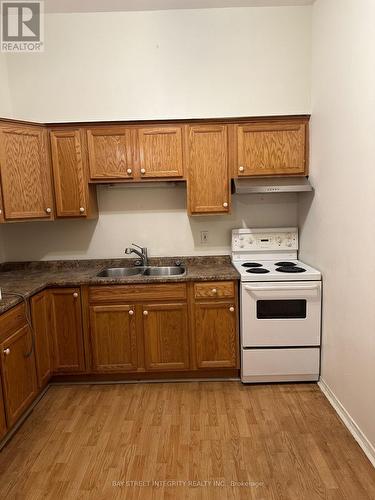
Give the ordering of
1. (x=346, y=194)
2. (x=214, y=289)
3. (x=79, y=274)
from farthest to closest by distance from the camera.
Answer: (x=79, y=274), (x=214, y=289), (x=346, y=194)

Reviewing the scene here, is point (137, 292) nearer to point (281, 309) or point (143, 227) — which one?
point (143, 227)

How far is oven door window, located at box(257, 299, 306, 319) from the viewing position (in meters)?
2.65

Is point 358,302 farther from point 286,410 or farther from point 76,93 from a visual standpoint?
point 76,93

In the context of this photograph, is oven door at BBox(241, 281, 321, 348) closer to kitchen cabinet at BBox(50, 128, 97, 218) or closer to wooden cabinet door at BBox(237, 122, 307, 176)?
wooden cabinet door at BBox(237, 122, 307, 176)

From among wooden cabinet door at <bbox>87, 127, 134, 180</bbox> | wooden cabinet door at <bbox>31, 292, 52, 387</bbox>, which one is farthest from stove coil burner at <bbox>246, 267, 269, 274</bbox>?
wooden cabinet door at <bbox>31, 292, 52, 387</bbox>

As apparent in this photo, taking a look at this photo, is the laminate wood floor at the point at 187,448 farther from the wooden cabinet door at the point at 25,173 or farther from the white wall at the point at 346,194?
the wooden cabinet door at the point at 25,173

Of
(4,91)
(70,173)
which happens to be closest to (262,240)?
(70,173)

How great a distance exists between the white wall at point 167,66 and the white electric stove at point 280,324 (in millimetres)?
1434

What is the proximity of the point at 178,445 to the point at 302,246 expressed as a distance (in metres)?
1.91

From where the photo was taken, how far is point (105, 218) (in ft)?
10.5

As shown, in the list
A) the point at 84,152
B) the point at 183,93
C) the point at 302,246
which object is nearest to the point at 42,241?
the point at 84,152

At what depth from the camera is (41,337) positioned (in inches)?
102

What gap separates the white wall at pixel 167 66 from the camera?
112 inches

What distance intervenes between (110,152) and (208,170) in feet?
2.71
